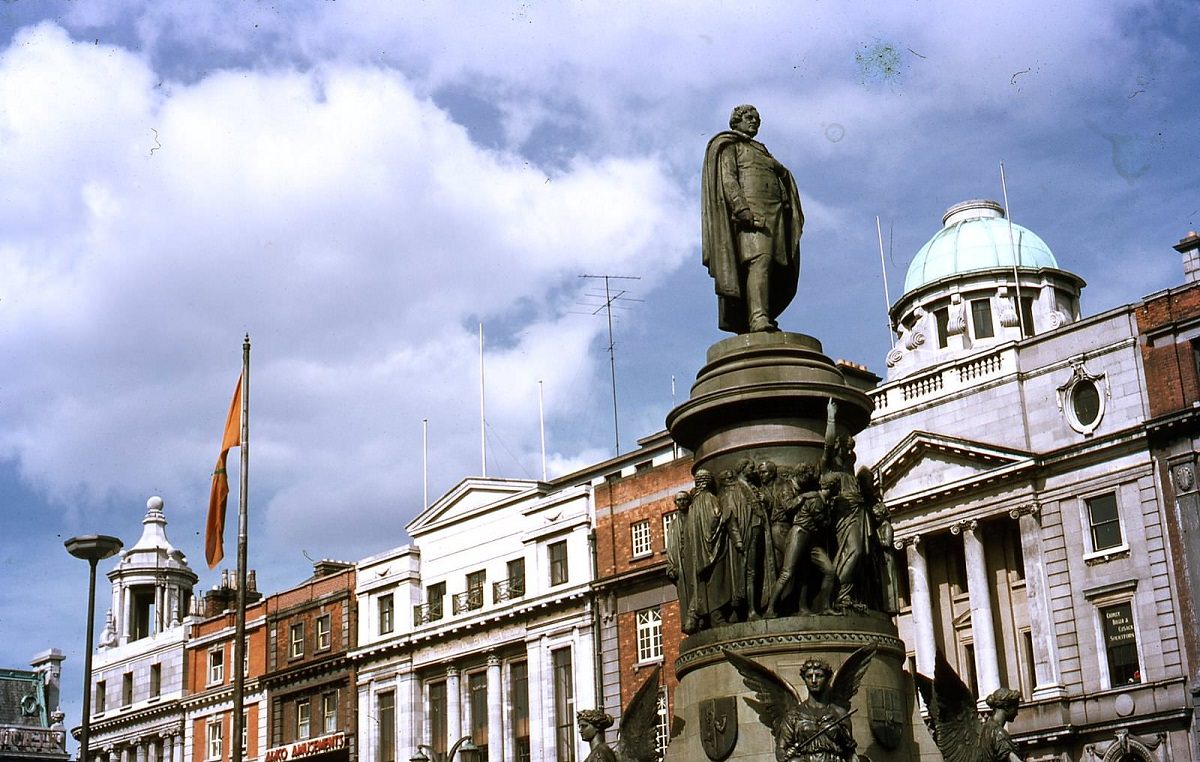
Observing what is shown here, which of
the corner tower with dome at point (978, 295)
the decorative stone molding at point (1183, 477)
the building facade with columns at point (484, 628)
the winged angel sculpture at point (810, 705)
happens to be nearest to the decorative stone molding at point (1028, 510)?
the decorative stone molding at point (1183, 477)

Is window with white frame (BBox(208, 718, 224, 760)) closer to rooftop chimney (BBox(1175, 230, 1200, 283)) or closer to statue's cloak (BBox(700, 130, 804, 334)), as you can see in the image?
rooftop chimney (BBox(1175, 230, 1200, 283))

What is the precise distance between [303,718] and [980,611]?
33.0 metres

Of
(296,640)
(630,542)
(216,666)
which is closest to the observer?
(630,542)

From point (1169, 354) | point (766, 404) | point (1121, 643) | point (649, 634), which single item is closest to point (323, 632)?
point (649, 634)

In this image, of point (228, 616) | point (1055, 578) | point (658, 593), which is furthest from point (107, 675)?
point (1055, 578)

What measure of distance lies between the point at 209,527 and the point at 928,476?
21819 millimetres

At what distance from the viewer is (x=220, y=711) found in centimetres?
7325

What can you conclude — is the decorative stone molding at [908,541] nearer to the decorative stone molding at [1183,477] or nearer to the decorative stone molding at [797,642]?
the decorative stone molding at [1183,477]

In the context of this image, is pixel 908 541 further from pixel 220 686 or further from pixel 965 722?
pixel 220 686

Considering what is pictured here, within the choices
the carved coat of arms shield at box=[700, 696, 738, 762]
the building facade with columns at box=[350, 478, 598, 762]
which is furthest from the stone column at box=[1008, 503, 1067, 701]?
the carved coat of arms shield at box=[700, 696, 738, 762]

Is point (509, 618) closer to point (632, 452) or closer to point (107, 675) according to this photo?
point (632, 452)

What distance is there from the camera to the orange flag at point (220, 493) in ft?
121

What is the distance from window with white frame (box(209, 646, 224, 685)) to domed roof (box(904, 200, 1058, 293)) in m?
35.2

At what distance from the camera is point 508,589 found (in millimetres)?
60531
